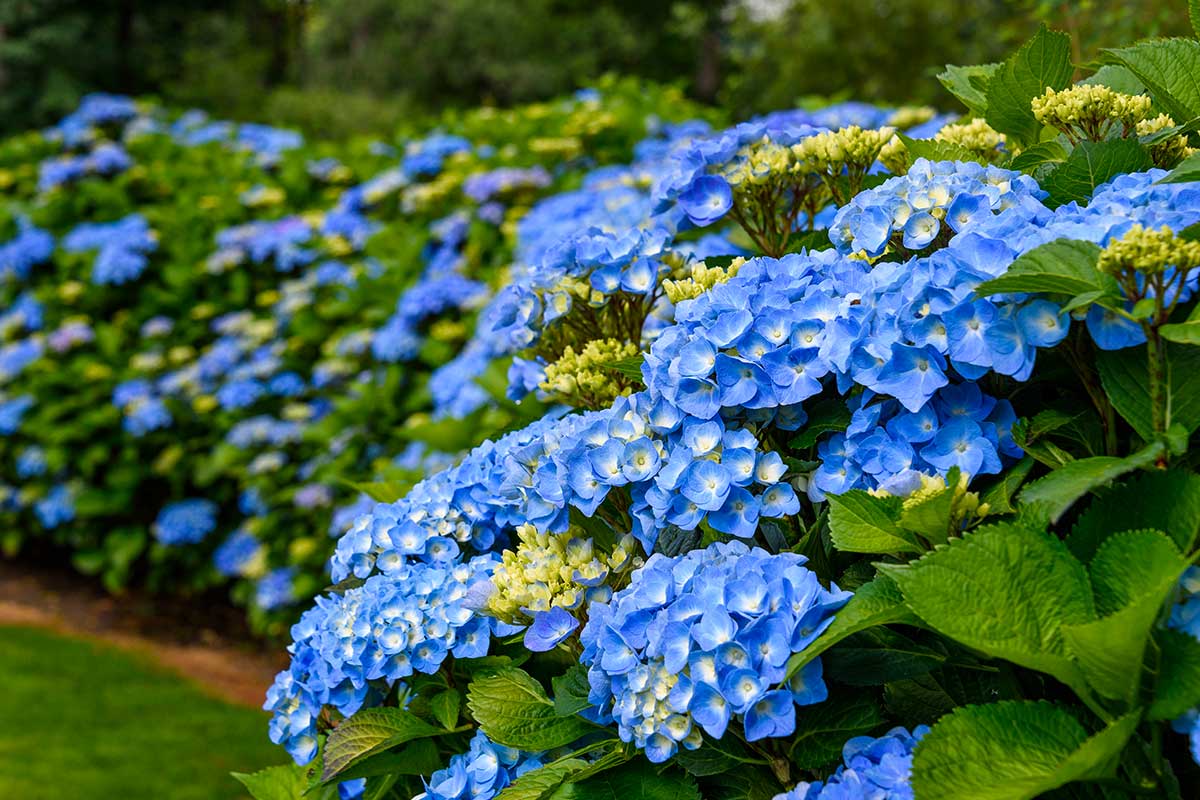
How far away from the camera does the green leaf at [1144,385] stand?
1.10m

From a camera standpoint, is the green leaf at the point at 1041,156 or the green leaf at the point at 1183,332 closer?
the green leaf at the point at 1183,332

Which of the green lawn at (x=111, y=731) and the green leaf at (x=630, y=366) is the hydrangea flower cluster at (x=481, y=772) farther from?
the green lawn at (x=111, y=731)

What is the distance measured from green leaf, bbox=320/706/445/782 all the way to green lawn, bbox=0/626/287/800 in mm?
2811

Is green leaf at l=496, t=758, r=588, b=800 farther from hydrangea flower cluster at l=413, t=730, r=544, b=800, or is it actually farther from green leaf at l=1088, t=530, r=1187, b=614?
green leaf at l=1088, t=530, r=1187, b=614

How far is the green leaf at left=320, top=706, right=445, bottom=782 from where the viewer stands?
1.33 m

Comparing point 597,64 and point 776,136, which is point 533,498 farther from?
point 597,64

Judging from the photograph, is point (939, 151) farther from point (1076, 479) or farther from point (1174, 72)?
point (1076, 479)

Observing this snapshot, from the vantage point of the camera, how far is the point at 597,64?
68.4 ft

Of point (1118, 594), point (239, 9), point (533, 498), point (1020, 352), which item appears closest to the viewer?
point (1118, 594)

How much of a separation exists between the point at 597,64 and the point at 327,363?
17.1 m

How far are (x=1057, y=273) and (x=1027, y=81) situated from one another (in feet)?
1.71

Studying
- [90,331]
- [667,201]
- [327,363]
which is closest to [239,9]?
[90,331]

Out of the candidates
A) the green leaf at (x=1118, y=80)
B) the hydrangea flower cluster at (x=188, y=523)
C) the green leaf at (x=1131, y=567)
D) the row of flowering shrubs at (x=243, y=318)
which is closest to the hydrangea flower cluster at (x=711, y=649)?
the green leaf at (x=1131, y=567)

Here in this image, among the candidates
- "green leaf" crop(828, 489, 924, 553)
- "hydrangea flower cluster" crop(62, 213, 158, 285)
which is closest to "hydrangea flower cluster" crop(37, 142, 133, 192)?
"hydrangea flower cluster" crop(62, 213, 158, 285)
